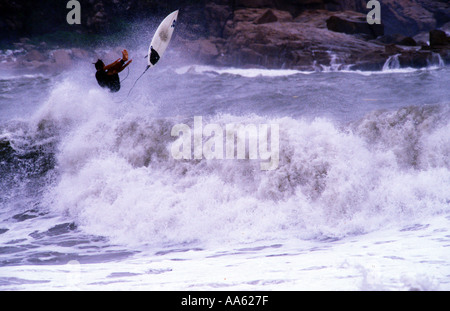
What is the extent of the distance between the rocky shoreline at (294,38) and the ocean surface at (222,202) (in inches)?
349

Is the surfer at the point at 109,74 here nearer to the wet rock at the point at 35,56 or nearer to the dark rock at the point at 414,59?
the dark rock at the point at 414,59

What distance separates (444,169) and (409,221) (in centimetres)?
100

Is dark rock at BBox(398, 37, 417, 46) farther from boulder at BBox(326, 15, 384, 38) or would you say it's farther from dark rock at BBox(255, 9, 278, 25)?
dark rock at BBox(255, 9, 278, 25)

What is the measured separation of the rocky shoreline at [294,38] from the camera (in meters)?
15.7

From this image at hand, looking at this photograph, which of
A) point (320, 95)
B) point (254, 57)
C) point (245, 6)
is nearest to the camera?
point (320, 95)

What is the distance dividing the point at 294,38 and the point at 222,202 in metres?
15.3

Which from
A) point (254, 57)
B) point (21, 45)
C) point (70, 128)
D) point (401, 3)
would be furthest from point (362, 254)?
point (21, 45)

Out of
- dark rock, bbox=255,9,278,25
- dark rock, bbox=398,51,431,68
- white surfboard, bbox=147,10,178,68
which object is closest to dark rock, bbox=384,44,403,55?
dark rock, bbox=398,51,431,68

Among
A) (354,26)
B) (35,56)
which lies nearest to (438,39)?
(354,26)

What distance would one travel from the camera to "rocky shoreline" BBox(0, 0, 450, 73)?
1572 centimetres

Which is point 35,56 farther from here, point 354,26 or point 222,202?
point 222,202

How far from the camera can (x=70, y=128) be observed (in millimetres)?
6703

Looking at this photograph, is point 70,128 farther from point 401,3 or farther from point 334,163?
point 401,3

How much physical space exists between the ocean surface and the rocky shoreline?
8868 millimetres
